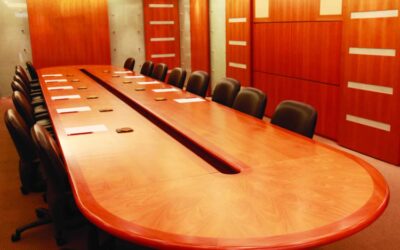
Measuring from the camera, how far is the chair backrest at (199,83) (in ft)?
17.5

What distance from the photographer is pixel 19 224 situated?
3.63m

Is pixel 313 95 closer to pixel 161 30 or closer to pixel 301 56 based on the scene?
pixel 301 56

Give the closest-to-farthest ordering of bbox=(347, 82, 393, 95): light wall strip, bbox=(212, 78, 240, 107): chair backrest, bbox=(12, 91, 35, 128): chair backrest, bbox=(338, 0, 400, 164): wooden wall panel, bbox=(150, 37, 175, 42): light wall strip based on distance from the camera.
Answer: bbox=(12, 91, 35, 128): chair backrest → bbox=(212, 78, 240, 107): chair backrest → bbox=(338, 0, 400, 164): wooden wall panel → bbox=(347, 82, 393, 95): light wall strip → bbox=(150, 37, 175, 42): light wall strip

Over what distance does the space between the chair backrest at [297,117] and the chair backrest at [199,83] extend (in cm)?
205

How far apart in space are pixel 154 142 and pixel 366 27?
306cm

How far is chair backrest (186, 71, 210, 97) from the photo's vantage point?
534cm

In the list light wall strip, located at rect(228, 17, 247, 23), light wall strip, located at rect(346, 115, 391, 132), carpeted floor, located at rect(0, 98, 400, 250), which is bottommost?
carpeted floor, located at rect(0, 98, 400, 250)

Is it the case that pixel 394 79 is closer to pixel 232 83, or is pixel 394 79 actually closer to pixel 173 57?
pixel 232 83

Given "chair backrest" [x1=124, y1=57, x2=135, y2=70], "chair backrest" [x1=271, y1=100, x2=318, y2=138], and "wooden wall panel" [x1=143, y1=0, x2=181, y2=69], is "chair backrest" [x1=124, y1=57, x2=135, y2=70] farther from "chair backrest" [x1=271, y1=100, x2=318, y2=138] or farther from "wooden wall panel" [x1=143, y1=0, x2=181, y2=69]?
"chair backrest" [x1=271, y1=100, x2=318, y2=138]

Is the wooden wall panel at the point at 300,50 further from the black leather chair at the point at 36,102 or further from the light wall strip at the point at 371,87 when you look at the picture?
the black leather chair at the point at 36,102

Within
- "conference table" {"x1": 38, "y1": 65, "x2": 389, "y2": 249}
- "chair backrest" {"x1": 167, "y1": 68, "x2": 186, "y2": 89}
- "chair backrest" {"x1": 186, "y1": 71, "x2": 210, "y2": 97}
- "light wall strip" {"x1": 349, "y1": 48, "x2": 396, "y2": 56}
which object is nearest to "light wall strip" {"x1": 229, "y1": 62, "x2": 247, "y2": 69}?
"chair backrest" {"x1": 167, "y1": 68, "x2": 186, "y2": 89}

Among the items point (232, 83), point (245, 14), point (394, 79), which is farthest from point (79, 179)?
point (245, 14)

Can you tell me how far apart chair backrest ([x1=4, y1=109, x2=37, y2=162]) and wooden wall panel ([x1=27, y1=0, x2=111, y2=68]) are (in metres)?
6.66

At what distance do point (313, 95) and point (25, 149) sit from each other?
3.94 meters
